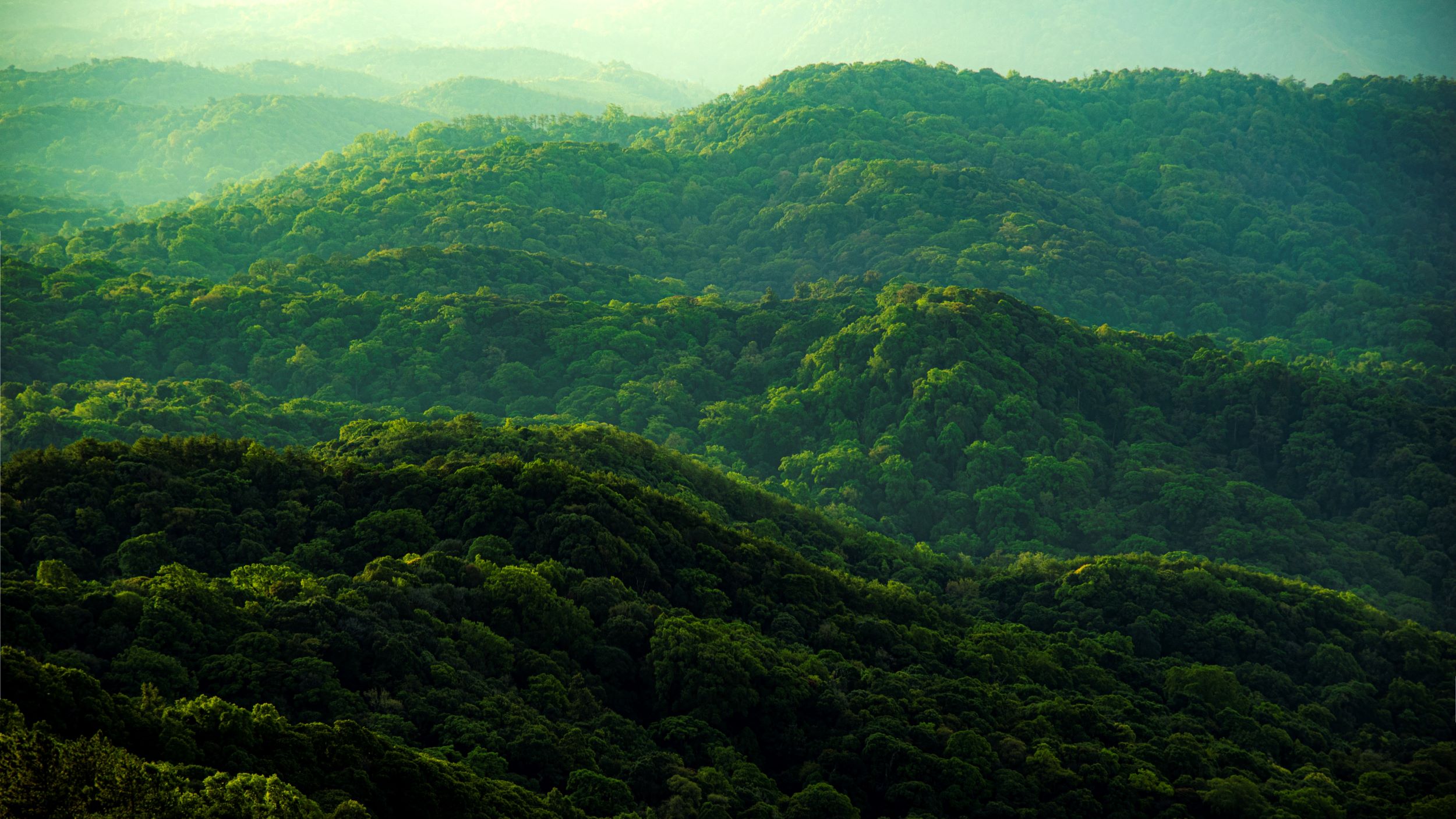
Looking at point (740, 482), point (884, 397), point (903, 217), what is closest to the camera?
point (740, 482)

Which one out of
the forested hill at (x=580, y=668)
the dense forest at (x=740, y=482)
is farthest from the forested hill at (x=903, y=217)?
the forested hill at (x=580, y=668)

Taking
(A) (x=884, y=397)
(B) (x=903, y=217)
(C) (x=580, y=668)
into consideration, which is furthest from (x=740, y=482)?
(B) (x=903, y=217)

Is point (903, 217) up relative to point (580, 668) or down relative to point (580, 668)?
up

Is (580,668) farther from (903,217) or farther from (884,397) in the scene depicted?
(903,217)

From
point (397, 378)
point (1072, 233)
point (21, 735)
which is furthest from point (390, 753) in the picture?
point (1072, 233)

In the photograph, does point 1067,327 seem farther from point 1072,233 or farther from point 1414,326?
point 1414,326

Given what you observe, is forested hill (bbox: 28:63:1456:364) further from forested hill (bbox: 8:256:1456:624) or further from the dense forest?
forested hill (bbox: 8:256:1456:624)

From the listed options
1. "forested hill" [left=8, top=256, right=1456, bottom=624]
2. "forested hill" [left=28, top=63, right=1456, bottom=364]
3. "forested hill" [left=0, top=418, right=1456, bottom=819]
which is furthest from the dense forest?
"forested hill" [left=28, top=63, right=1456, bottom=364]
